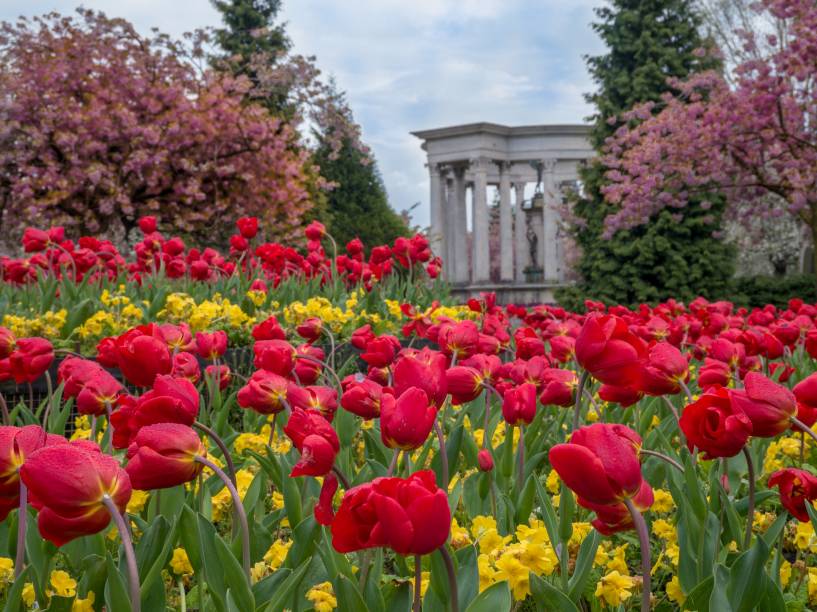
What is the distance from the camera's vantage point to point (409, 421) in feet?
3.99

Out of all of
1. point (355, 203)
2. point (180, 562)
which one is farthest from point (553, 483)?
point (355, 203)

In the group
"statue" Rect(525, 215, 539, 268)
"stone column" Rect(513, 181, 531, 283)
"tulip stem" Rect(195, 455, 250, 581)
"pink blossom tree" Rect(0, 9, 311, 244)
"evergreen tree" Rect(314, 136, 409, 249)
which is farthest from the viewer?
"statue" Rect(525, 215, 539, 268)

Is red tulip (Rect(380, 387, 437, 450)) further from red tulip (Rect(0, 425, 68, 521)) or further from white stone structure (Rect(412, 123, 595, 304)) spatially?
white stone structure (Rect(412, 123, 595, 304))

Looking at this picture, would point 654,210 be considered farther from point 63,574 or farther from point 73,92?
point 63,574

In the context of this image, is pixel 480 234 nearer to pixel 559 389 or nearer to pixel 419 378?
pixel 559 389

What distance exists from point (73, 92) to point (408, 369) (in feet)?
50.5

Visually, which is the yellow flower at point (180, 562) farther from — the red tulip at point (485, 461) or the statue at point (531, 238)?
the statue at point (531, 238)

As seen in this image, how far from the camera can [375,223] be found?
26250 millimetres

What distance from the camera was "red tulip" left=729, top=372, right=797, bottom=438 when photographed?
4.30 feet

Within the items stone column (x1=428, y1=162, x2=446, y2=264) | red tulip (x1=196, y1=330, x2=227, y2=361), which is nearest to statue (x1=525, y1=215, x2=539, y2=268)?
stone column (x1=428, y1=162, x2=446, y2=264)

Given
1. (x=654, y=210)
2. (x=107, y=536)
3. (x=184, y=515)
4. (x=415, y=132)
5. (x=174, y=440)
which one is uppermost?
(x=415, y=132)

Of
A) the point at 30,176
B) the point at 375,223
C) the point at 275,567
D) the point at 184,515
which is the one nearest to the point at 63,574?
the point at 184,515

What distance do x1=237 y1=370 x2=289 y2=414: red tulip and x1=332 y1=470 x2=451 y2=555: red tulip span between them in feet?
2.91

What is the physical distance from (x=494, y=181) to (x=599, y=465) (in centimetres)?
3505
